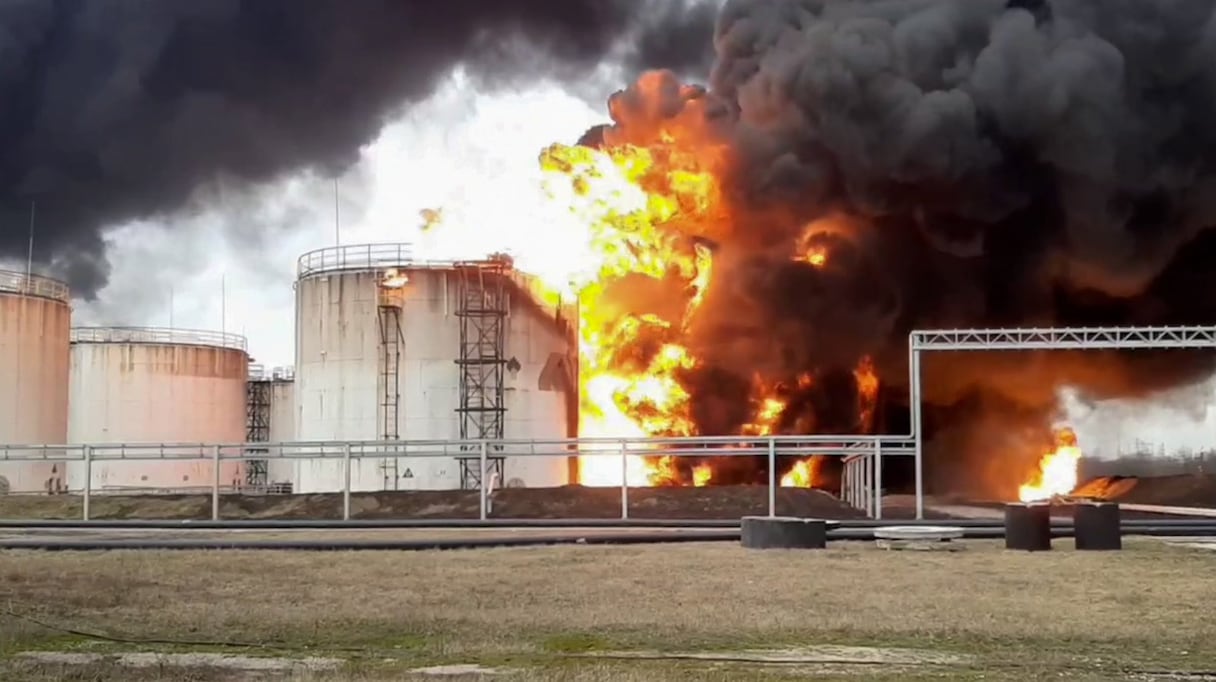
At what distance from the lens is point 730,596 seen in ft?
56.4

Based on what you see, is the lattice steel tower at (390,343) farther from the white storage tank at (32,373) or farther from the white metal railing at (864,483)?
the white metal railing at (864,483)

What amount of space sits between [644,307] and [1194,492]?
22214 millimetres

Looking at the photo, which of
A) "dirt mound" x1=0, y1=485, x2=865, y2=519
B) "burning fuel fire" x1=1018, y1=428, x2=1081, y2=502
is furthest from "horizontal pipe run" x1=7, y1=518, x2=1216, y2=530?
"burning fuel fire" x1=1018, y1=428, x2=1081, y2=502

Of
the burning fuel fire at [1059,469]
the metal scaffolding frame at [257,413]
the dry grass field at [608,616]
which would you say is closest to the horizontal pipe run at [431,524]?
the dry grass field at [608,616]

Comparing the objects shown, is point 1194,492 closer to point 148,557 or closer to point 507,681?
point 148,557

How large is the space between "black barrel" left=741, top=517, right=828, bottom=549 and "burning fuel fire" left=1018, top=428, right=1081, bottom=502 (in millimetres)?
35512

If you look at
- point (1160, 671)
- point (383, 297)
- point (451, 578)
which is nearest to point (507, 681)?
point (1160, 671)

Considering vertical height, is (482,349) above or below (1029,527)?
above

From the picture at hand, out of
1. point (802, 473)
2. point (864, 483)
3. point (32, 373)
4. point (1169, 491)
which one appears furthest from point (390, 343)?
point (1169, 491)

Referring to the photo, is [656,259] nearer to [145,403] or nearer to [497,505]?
[497,505]

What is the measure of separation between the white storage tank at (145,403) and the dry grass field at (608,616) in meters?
45.6

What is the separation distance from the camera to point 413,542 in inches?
1017

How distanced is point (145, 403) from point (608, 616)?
2309 inches

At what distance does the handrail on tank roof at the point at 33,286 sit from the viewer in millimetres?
52750
